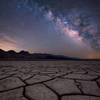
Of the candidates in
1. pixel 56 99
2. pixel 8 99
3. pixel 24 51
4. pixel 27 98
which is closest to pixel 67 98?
pixel 56 99

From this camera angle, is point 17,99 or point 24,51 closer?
point 17,99

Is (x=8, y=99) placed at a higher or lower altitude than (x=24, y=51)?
lower

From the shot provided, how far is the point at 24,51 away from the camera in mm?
19391

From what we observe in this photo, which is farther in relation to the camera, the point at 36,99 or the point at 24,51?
the point at 24,51

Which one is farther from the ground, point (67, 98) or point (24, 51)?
point (24, 51)

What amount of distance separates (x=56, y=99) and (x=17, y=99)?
0.38 metres

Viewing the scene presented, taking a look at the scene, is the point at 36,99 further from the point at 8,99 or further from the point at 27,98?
the point at 8,99

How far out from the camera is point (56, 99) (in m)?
0.72

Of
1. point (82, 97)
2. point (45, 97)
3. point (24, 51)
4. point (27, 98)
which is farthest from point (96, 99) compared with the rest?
point (24, 51)

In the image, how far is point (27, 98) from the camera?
2.41 feet

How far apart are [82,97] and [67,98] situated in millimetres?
158

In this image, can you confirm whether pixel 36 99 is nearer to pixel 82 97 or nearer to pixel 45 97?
pixel 45 97

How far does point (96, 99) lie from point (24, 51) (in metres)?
20.0

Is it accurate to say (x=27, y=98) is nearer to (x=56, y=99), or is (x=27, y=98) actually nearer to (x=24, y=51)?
(x=56, y=99)
